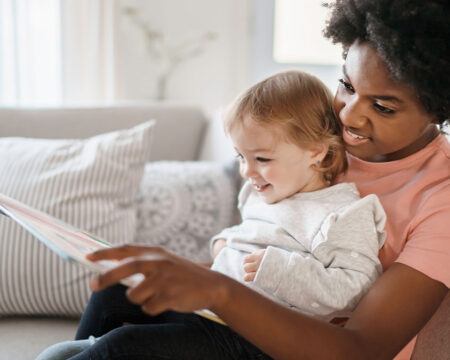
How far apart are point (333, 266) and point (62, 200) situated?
0.83 meters

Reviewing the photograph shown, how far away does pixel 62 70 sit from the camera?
10.1 ft

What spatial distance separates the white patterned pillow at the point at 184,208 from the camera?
1.64 meters

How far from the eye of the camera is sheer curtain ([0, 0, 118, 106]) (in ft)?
9.40

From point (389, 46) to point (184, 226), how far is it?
3.05 ft

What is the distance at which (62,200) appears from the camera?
1476 millimetres

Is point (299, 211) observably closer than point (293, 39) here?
Yes

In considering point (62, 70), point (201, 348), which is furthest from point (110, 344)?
point (62, 70)

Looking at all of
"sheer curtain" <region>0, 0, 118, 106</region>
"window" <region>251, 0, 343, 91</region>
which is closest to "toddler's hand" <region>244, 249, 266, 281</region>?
"sheer curtain" <region>0, 0, 118, 106</region>

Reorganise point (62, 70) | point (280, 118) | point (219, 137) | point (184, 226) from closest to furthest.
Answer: point (280, 118)
point (184, 226)
point (219, 137)
point (62, 70)

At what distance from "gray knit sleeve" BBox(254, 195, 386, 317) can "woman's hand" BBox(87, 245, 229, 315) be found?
0.76ft

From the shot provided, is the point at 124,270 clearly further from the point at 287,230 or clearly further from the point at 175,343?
the point at 287,230

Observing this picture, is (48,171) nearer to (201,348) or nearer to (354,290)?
(201,348)

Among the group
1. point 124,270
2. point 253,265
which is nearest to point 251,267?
point 253,265

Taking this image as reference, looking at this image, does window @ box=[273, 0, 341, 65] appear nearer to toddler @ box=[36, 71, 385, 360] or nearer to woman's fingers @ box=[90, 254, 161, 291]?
toddler @ box=[36, 71, 385, 360]
